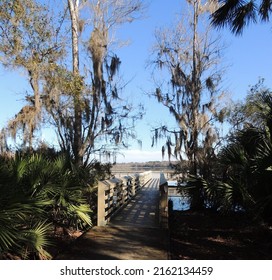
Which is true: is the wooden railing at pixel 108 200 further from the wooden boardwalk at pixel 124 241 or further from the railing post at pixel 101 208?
the wooden boardwalk at pixel 124 241

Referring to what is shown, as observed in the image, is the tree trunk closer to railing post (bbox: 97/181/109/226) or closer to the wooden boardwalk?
the wooden boardwalk

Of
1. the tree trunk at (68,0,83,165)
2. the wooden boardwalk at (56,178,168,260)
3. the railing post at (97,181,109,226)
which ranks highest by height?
the tree trunk at (68,0,83,165)

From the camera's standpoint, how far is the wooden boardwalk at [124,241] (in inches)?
236

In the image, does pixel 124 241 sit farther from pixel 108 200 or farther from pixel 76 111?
pixel 76 111

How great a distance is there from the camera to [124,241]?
7.04 metres

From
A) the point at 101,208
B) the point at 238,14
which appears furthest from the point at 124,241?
the point at 238,14

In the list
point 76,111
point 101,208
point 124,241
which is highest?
point 76,111

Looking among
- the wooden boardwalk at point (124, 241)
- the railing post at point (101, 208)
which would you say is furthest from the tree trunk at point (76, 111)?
the railing post at point (101, 208)

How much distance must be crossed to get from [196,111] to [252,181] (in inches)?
265

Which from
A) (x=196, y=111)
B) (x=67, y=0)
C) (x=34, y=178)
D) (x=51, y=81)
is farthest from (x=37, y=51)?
(x=34, y=178)

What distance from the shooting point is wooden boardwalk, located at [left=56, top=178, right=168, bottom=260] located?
5.99 metres

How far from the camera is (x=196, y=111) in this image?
15.2 meters

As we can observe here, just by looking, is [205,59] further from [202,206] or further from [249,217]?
[249,217]

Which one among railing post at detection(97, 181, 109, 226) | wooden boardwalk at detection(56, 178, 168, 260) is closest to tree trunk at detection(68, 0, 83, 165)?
wooden boardwalk at detection(56, 178, 168, 260)
